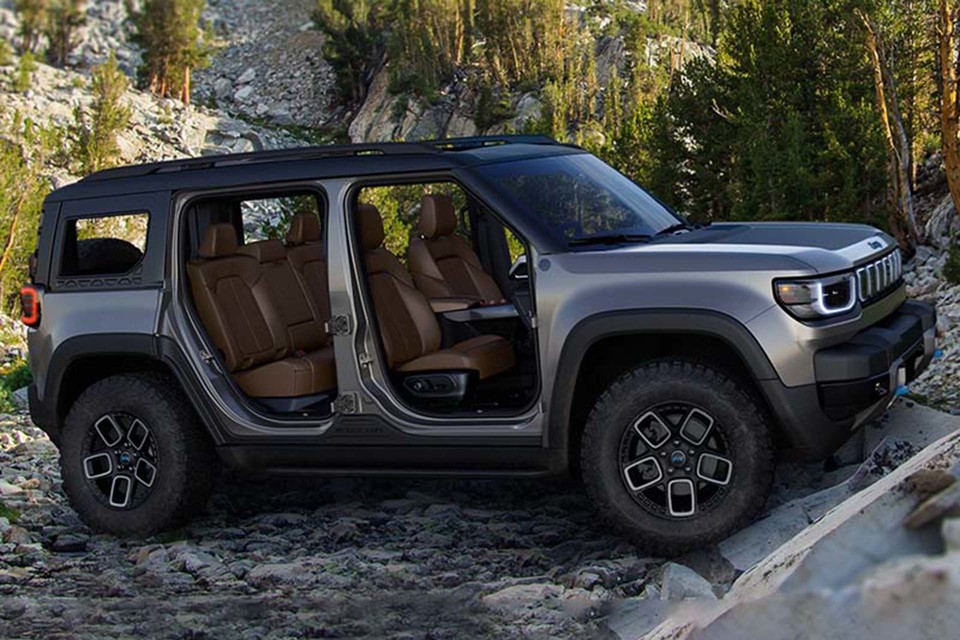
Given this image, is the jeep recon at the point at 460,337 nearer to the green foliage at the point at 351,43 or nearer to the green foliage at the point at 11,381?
the green foliage at the point at 11,381

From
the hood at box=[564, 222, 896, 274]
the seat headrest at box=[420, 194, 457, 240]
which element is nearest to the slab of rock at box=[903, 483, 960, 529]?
the hood at box=[564, 222, 896, 274]

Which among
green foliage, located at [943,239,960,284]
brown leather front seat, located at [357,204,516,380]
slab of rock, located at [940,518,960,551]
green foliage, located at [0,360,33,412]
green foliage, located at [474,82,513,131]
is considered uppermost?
green foliage, located at [474,82,513,131]

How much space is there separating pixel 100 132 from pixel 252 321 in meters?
44.3

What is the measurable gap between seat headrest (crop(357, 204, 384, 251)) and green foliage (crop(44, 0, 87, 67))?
95798mm

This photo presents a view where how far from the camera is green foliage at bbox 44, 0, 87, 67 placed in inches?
3757

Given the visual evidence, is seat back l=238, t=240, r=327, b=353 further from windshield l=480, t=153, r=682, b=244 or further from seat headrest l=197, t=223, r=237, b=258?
windshield l=480, t=153, r=682, b=244

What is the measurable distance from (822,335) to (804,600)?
2.55 meters

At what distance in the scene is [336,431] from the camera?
6.20 meters

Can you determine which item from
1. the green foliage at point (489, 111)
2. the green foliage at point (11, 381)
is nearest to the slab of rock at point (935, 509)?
the green foliage at point (11, 381)

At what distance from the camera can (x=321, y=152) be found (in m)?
6.34

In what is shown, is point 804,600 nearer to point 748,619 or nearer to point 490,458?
point 748,619

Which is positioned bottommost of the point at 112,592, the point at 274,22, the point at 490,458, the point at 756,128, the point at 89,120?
the point at 112,592

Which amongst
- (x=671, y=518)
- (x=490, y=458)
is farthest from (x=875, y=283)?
(x=490, y=458)

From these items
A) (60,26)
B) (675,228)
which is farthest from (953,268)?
(60,26)
